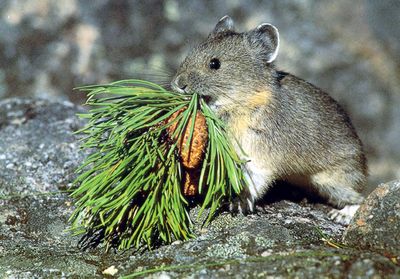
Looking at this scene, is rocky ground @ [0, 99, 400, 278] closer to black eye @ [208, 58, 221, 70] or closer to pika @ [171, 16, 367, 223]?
pika @ [171, 16, 367, 223]

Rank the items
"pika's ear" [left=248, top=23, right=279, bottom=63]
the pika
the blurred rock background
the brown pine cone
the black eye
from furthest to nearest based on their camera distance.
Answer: the blurred rock background → "pika's ear" [left=248, top=23, right=279, bottom=63] → the black eye → the pika → the brown pine cone

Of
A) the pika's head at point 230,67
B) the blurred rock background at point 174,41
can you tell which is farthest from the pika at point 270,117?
the blurred rock background at point 174,41

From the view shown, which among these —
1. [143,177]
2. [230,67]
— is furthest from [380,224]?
[230,67]

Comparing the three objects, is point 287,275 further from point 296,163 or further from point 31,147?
point 31,147

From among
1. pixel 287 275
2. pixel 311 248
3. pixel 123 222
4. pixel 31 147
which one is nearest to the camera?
pixel 287 275

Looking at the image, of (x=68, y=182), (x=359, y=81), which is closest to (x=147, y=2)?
(x=359, y=81)

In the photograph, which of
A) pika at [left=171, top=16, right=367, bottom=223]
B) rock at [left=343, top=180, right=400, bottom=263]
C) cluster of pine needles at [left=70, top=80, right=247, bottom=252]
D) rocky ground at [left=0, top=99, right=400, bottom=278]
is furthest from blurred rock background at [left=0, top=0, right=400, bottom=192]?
rock at [left=343, top=180, right=400, bottom=263]

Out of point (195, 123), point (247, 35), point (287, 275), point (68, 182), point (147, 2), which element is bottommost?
point (287, 275)
